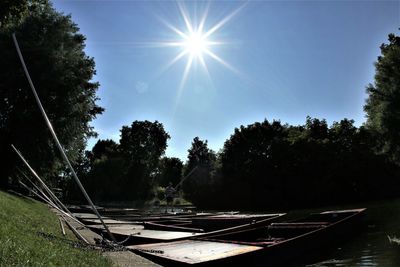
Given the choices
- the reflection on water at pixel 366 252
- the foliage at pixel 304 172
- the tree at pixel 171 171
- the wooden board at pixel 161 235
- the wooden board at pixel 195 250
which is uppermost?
the tree at pixel 171 171

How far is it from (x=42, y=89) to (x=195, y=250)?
2195 centimetres

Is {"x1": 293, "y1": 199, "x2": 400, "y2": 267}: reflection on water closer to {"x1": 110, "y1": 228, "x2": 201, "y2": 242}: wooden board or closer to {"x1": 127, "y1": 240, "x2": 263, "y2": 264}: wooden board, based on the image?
{"x1": 127, "y1": 240, "x2": 263, "y2": 264}: wooden board

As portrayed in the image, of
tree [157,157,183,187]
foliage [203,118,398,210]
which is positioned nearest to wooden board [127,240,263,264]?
foliage [203,118,398,210]

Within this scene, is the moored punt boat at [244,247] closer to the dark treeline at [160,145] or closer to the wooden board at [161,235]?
the wooden board at [161,235]

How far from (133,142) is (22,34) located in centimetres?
7012

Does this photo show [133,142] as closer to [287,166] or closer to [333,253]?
[287,166]

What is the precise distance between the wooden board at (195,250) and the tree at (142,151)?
79.0 meters

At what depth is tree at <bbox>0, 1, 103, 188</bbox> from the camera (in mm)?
28547

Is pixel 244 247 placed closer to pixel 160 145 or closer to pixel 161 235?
pixel 161 235

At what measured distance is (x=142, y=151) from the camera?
97.1 m

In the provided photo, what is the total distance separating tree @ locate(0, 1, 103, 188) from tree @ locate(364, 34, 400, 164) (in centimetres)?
2400

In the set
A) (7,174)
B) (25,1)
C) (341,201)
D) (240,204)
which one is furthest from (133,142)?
(25,1)

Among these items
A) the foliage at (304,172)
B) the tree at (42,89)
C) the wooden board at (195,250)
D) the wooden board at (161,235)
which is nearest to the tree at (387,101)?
the foliage at (304,172)

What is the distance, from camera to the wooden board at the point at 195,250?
31.0 feet
